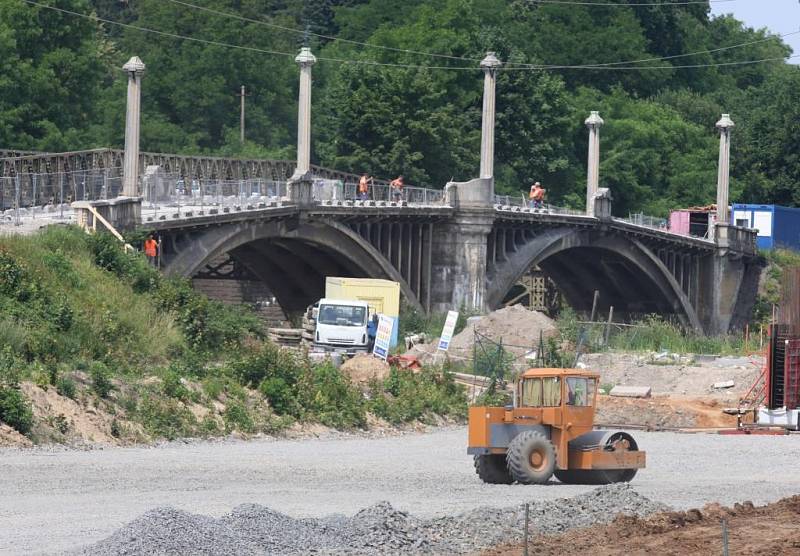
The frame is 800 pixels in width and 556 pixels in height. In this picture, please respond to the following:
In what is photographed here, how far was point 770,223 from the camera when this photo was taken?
415 feet

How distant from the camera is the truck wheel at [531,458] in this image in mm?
34656

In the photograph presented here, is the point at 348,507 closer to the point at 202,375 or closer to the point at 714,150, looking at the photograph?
the point at 202,375

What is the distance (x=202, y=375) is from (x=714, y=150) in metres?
110

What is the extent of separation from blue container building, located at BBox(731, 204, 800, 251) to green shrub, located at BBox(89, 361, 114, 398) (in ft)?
282

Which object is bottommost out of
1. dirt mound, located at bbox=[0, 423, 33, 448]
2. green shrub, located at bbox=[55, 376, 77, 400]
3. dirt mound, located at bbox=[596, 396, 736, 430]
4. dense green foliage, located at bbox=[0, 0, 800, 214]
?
A: dirt mound, located at bbox=[596, 396, 736, 430]

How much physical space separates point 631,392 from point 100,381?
951 inches

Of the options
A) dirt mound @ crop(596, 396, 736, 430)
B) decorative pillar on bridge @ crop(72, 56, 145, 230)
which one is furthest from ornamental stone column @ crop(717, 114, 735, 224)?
decorative pillar on bridge @ crop(72, 56, 145, 230)

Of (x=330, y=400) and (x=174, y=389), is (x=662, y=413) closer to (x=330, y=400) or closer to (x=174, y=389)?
(x=330, y=400)

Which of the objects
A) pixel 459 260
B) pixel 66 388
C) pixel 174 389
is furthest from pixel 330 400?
pixel 459 260

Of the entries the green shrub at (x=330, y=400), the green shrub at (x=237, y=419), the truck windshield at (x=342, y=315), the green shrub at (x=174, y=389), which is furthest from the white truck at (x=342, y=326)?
the green shrub at (x=174, y=389)

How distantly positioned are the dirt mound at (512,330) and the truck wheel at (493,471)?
36.6m

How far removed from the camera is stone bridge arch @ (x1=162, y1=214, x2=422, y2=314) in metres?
69.1

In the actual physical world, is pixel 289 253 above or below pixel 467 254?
below

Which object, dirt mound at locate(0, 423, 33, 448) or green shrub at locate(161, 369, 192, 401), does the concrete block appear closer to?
green shrub at locate(161, 369, 192, 401)
